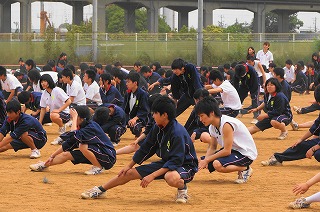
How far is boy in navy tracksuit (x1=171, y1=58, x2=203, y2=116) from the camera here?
48.4 feet

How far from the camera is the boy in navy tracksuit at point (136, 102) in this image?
46.9ft

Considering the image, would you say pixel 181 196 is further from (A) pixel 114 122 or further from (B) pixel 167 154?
(A) pixel 114 122

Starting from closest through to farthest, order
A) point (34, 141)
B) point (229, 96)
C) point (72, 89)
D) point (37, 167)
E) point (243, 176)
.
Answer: point (243, 176) → point (37, 167) → point (34, 141) → point (229, 96) → point (72, 89)

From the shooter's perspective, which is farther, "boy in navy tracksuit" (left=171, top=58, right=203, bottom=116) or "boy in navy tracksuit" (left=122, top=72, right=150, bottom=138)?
"boy in navy tracksuit" (left=171, top=58, right=203, bottom=116)

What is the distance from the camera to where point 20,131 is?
13.1 meters

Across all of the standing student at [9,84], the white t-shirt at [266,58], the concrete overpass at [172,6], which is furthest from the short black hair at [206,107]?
the concrete overpass at [172,6]

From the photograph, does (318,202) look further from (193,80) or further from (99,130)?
(193,80)

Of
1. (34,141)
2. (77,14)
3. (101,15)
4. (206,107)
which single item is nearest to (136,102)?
(34,141)

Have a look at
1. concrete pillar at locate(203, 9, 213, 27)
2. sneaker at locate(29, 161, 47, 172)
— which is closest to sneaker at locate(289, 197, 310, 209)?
sneaker at locate(29, 161, 47, 172)

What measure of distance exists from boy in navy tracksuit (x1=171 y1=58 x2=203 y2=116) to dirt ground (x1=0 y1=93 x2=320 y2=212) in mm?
1995

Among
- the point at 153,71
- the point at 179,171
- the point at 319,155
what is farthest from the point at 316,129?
the point at 153,71

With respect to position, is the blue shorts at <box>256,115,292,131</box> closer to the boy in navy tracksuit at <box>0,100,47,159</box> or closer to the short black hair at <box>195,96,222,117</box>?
the boy in navy tracksuit at <box>0,100,47,159</box>

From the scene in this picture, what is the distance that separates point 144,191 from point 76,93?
23.6ft

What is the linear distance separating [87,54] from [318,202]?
3435 cm
